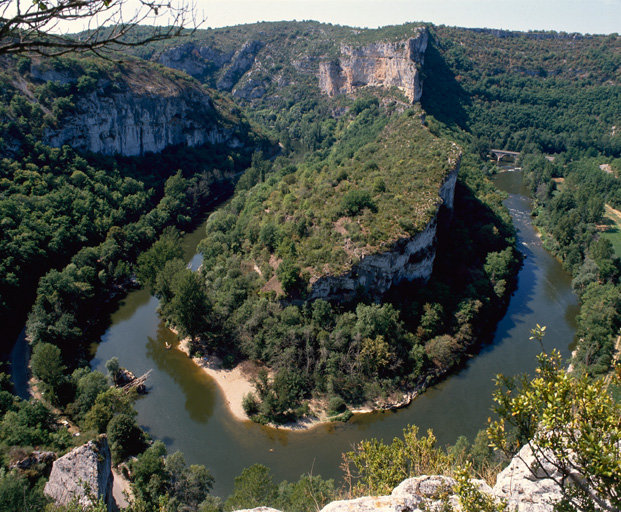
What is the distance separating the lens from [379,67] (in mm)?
81500

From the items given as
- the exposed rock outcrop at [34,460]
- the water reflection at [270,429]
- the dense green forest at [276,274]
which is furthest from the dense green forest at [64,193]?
the exposed rock outcrop at [34,460]

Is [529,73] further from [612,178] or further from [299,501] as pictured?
[299,501]

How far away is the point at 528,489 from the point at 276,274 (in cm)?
2820

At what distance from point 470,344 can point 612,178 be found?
51.7 m

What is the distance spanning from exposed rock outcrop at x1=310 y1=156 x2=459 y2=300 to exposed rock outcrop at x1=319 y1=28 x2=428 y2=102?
43526 millimetres

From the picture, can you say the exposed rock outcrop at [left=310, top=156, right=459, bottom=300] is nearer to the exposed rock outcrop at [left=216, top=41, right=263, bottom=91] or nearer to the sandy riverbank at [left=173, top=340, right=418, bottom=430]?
the sandy riverbank at [left=173, top=340, right=418, bottom=430]

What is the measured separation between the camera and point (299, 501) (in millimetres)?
17891

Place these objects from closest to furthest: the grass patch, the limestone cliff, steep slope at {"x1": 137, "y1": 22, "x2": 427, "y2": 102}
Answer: the grass patch, the limestone cliff, steep slope at {"x1": 137, "y1": 22, "x2": 427, "y2": 102}

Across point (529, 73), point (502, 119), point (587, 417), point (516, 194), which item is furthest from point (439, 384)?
point (529, 73)

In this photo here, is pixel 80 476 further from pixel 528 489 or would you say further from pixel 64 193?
pixel 64 193

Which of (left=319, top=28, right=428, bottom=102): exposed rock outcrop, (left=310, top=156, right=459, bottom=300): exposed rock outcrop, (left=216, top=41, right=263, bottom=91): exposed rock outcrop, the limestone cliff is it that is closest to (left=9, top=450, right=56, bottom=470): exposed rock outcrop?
(left=310, top=156, right=459, bottom=300): exposed rock outcrop

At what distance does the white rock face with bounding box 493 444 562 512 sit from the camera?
321 inches

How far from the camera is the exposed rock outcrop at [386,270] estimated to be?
109 ft

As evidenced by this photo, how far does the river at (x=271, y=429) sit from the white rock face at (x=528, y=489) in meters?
17.9
